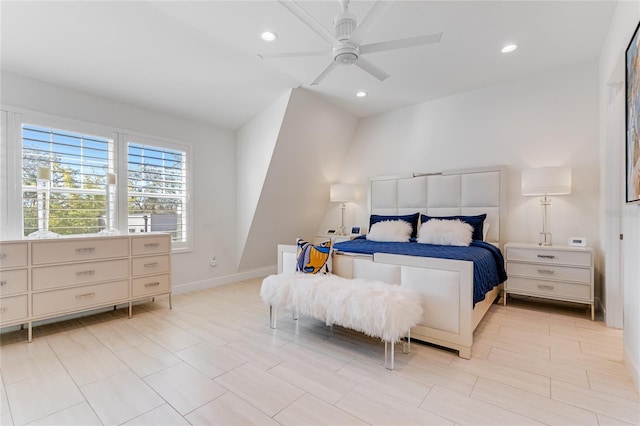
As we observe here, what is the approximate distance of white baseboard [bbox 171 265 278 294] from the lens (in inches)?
160

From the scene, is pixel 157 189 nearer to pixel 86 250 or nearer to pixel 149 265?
pixel 149 265

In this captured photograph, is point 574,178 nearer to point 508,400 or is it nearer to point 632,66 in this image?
point 632,66

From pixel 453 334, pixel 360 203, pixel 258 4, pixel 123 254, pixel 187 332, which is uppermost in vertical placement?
pixel 258 4

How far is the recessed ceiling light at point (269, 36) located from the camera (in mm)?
2611

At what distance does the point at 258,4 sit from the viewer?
2.26 m

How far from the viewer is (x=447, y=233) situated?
339cm

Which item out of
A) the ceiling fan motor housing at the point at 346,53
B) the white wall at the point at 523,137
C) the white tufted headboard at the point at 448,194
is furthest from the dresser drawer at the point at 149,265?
the white wall at the point at 523,137

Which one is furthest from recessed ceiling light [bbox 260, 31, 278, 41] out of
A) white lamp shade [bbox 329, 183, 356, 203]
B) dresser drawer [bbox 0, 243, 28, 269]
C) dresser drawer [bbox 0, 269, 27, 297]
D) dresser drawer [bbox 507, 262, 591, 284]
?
dresser drawer [bbox 507, 262, 591, 284]

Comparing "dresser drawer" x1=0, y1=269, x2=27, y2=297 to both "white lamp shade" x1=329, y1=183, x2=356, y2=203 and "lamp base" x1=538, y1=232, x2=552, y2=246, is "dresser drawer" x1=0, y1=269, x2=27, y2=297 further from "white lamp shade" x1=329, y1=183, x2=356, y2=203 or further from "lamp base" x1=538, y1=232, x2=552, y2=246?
"lamp base" x1=538, y1=232, x2=552, y2=246

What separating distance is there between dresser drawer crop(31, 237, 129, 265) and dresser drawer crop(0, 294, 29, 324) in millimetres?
315

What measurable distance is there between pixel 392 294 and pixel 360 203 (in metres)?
3.09

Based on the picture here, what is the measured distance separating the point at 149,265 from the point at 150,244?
0.24 meters

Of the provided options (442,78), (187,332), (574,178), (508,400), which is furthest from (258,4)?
(574,178)

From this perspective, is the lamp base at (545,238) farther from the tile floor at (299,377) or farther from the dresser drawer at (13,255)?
the dresser drawer at (13,255)
